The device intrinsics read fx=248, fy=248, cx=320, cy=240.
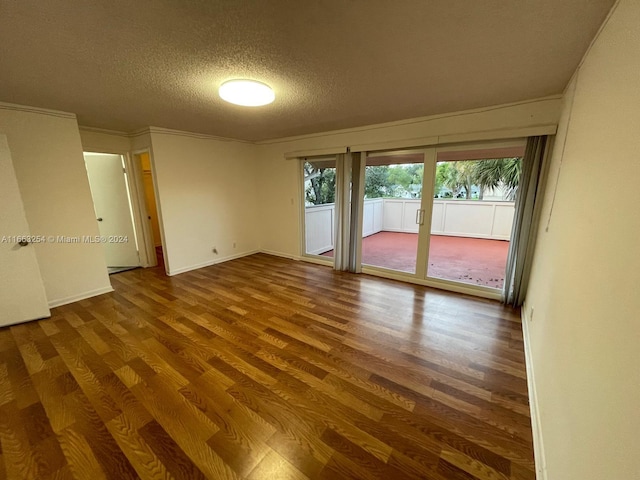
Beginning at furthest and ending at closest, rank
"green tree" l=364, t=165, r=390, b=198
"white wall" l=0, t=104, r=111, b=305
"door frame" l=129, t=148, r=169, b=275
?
1. "green tree" l=364, t=165, r=390, b=198
2. "door frame" l=129, t=148, r=169, b=275
3. "white wall" l=0, t=104, r=111, b=305

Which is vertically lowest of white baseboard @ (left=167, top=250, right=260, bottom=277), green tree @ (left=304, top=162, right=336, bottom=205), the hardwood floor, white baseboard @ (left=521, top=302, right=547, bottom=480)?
the hardwood floor

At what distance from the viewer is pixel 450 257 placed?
4.99 m

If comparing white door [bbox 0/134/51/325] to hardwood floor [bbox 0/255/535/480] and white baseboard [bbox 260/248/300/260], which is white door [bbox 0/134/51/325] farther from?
white baseboard [bbox 260/248/300/260]

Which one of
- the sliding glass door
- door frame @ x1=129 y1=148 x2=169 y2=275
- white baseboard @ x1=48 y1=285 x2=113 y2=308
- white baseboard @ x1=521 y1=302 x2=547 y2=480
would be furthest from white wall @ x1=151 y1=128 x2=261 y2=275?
white baseboard @ x1=521 y1=302 x2=547 y2=480

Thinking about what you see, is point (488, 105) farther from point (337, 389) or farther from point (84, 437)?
point (84, 437)

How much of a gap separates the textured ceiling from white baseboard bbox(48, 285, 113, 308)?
7.51ft

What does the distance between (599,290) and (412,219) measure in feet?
22.4

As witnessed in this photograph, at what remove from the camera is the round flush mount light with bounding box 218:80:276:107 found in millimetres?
2053

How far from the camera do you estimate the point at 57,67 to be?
1.87 meters

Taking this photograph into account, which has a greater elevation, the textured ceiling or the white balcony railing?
the textured ceiling

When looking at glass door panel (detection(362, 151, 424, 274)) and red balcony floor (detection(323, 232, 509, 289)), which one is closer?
red balcony floor (detection(323, 232, 509, 289))

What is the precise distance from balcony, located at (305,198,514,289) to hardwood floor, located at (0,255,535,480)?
1.43 metres

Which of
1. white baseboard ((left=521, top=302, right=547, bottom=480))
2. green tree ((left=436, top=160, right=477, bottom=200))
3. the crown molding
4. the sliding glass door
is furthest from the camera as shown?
green tree ((left=436, top=160, right=477, bottom=200))

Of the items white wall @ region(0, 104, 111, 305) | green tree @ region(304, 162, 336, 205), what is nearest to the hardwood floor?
Result: white wall @ region(0, 104, 111, 305)
